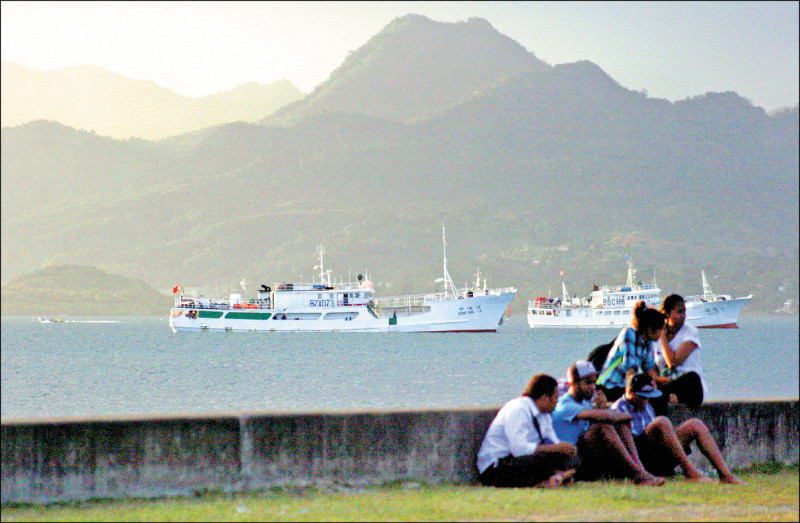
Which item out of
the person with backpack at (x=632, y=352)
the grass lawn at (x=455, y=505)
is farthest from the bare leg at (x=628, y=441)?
the person with backpack at (x=632, y=352)

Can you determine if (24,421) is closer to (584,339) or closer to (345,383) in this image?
(345,383)

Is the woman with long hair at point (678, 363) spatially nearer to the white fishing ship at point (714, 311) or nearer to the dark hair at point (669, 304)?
the dark hair at point (669, 304)

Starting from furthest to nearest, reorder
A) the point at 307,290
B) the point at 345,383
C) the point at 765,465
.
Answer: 1. the point at 307,290
2. the point at 345,383
3. the point at 765,465

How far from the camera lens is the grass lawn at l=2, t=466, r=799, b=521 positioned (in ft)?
20.8

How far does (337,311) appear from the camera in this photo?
102938mm

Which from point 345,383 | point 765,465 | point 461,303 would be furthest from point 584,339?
point 765,465

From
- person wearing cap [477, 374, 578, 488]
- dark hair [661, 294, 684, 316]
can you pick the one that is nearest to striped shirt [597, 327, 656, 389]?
dark hair [661, 294, 684, 316]

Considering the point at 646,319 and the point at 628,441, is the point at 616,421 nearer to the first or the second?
the point at 628,441

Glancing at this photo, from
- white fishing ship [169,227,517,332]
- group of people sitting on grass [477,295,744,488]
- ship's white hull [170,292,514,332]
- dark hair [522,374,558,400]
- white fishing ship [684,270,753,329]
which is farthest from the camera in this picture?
white fishing ship [684,270,753,329]

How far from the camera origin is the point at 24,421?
6.86 metres

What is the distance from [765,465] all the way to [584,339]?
4240 inches

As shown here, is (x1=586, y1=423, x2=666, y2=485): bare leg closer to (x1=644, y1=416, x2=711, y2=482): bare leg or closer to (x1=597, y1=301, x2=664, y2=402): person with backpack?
(x1=644, y1=416, x2=711, y2=482): bare leg

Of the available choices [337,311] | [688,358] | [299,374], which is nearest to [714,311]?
[337,311]

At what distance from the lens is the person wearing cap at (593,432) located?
7.62 m
